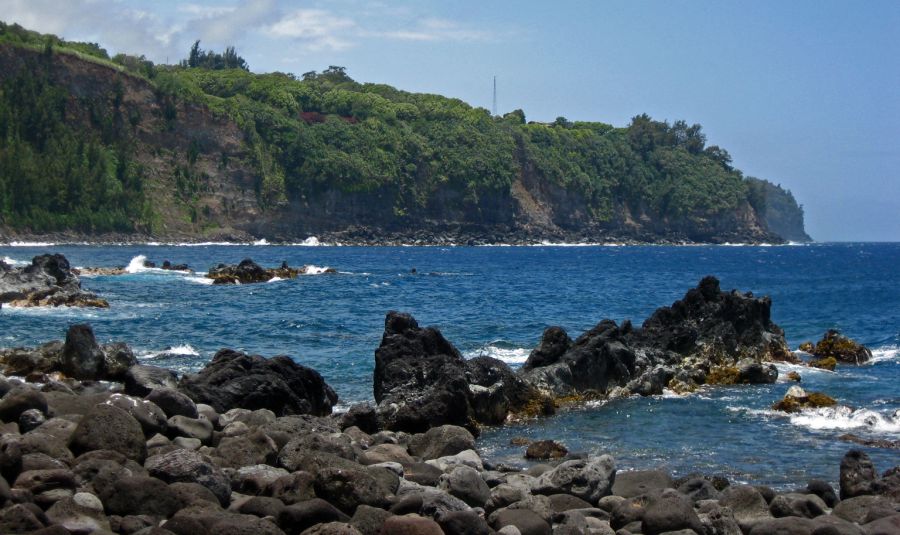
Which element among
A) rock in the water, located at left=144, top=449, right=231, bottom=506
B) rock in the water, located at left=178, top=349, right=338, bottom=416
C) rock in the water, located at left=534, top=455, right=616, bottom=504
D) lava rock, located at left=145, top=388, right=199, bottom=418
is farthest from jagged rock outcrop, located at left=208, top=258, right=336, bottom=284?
rock in the water, located at left=144, top=449, right=231, bottom=506

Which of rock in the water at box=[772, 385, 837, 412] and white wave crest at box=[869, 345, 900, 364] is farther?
white wave crest at box=[869, 345, 900, 364]

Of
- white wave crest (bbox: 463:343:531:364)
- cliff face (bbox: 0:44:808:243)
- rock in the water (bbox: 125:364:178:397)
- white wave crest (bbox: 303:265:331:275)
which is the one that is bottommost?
white wave crest (bbox: 463:343:531:364)

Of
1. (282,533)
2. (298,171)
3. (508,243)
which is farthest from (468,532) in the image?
(508,243)

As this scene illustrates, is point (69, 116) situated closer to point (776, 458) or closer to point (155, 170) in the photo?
point (155, 170)

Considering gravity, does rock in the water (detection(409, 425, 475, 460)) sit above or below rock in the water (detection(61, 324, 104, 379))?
below

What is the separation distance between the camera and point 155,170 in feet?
411

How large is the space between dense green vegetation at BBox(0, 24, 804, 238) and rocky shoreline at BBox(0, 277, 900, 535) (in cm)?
9651

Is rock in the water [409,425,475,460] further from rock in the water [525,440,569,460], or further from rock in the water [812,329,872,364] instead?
rock in the water [812,329,872,364]

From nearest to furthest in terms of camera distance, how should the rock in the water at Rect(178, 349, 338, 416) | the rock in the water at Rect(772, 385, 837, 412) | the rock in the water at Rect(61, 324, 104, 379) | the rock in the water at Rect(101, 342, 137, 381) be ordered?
the rock in the water at Rect(178, 349, 338, 416) < the rock in the water at Rect(772, 385, 837, 412) < the rock in the water at Rect(61, 324, 104, 379) < the rock in the water at Rect(101, 342, 137, 381)

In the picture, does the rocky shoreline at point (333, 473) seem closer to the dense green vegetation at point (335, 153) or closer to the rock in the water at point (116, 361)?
the rock in the water at point (116, 361)

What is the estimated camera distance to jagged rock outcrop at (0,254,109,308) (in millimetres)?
39406

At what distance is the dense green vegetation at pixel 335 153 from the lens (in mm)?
115250

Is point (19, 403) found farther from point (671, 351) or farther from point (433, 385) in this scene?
point (671, 351)

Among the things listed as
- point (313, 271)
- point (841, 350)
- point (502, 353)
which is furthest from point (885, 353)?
point (313, 271)
